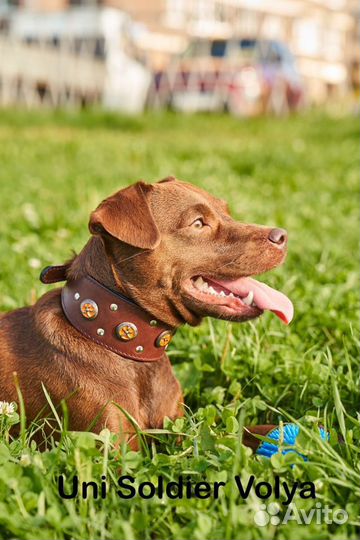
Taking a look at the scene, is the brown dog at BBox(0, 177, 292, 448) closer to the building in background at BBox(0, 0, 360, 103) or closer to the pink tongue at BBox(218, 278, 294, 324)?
the pink tongue at BBox(218, 278, 294, 324)

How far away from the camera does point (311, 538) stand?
208cm

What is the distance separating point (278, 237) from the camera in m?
3.03

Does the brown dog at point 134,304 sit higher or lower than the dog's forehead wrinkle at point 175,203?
lower

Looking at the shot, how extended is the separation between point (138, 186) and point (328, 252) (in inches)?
108

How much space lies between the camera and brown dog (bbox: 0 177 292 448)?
2822 millimetres

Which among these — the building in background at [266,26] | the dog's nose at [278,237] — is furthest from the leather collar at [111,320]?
the building in background at [266,26]

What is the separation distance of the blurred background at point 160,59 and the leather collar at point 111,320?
1606 cm

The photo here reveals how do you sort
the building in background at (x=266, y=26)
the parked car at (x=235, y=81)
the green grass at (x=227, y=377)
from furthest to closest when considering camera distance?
the building in background at (x=266, y=26)
the parked car at (x=235, y=81)
the green grass at (x=227, y=377)

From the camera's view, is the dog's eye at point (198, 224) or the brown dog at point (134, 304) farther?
the dog's eye at point (198, 224)

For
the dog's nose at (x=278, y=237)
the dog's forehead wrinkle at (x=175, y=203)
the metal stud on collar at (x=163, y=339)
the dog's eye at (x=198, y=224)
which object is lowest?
the metal stud on collar at (x=163, y=339)

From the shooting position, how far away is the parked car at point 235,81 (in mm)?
20984

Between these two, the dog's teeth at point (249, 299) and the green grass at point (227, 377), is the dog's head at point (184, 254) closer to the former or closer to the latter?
the dog's teeth at point (249, 299)

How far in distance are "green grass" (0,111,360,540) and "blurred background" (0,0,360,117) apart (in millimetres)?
10344

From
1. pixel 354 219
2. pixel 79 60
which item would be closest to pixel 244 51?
pixel 79 60
